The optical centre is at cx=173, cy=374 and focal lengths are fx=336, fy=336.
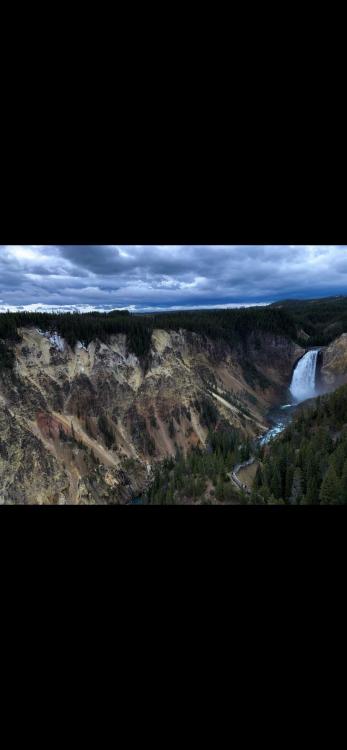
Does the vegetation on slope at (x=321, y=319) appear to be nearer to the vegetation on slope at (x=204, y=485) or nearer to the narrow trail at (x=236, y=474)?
the vegetation on slope at (x=204, y=485)

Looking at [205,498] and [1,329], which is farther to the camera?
[1,329]

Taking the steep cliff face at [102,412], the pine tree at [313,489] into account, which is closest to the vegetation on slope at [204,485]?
the pine tree at [313,489]

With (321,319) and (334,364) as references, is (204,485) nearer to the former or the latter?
(334,364)

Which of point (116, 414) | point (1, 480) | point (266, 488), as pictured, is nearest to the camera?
point (266, 488)

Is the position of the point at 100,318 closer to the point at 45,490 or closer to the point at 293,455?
the point at 45,490

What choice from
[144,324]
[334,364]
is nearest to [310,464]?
[144,324]
